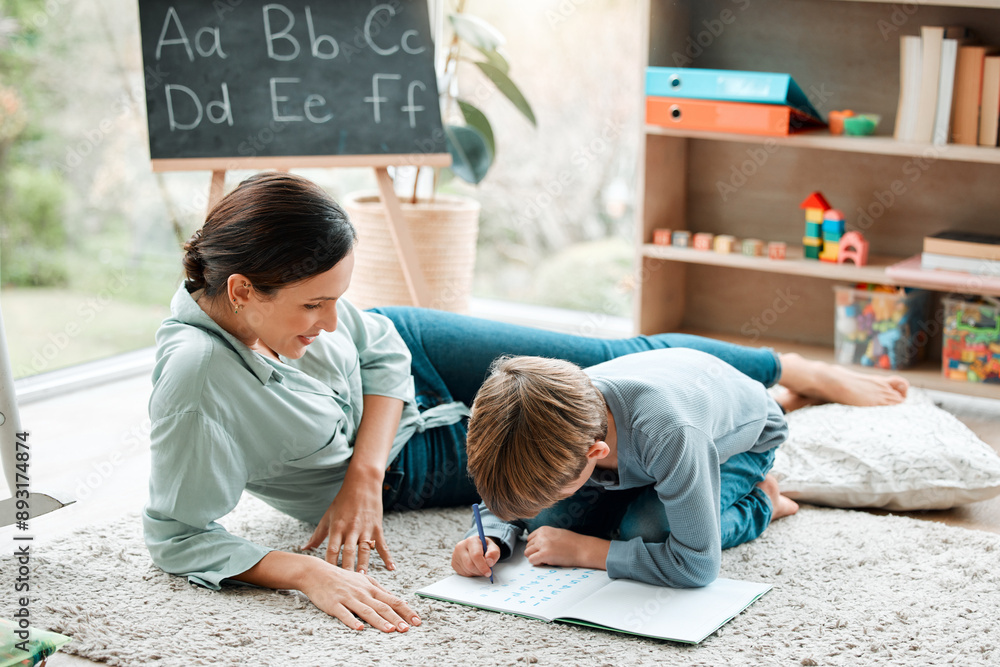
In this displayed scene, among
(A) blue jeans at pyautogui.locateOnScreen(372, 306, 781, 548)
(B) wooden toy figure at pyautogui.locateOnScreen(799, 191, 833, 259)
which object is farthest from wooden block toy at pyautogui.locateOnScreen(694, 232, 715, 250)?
(A) blue jeans at pyautogui.locateOnScreen(372, 306, 781, 548)

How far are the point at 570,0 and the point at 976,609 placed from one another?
2.59 m

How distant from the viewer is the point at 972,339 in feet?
7.54

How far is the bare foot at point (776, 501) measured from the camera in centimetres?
164

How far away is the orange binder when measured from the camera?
2.32 metres

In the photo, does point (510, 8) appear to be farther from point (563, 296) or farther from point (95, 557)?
point (95, 557)

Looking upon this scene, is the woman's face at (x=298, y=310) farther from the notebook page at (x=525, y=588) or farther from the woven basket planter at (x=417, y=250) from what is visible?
the woven basket planter at (x=417, y=250)

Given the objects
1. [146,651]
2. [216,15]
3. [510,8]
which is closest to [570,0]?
[510,8]

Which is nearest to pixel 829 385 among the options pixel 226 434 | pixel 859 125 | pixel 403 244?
pixel 859 125

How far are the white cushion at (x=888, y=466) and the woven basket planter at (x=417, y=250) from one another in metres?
1.19

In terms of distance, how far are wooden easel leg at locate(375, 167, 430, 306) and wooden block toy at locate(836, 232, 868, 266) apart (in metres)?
1.01

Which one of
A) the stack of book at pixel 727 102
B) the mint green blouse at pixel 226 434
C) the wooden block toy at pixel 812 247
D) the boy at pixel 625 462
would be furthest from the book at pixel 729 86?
the mint green blouse at pixel 226 434

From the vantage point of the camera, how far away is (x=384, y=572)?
1.48 m

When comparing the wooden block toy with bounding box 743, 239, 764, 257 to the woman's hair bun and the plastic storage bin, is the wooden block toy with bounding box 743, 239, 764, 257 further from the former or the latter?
the woman's hair bun

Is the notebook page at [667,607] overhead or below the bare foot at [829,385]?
below
